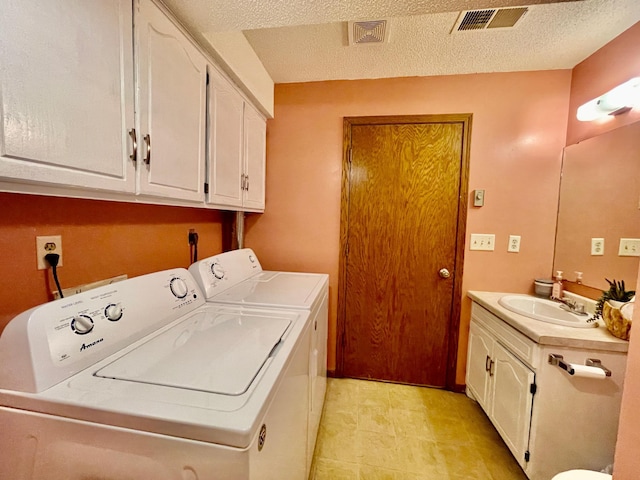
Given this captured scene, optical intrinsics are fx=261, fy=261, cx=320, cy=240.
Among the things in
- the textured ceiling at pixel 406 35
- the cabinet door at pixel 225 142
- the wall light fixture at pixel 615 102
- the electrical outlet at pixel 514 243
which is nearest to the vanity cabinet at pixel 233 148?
the cabinet door at pixel 225 142

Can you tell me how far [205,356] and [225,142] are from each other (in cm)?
114

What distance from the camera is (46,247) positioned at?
92 cm

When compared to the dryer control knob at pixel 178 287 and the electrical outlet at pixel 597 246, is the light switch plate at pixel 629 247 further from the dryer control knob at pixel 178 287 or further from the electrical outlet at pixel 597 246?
the dryer control knob at pixel 178 287

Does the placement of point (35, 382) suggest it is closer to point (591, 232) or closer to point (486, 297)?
point (486, 297)

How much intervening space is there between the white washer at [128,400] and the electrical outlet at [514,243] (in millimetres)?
1946

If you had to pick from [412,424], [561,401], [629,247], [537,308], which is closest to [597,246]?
[629,247]

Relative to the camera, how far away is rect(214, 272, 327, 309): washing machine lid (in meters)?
1.35

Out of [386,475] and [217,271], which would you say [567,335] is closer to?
[386,475]

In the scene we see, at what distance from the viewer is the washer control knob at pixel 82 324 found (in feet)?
2.48

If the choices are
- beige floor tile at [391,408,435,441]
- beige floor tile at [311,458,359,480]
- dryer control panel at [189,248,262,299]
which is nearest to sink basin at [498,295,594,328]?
beige floor tile at [391,408,435,441]

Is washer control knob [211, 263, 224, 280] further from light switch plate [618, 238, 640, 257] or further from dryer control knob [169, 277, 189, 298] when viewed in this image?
light switch plate [618, 238, 640, 257]

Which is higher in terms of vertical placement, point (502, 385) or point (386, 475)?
point (502, 385)

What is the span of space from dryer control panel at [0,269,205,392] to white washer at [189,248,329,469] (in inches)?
11.7

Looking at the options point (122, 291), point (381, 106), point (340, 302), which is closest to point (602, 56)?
point (381, 106)
